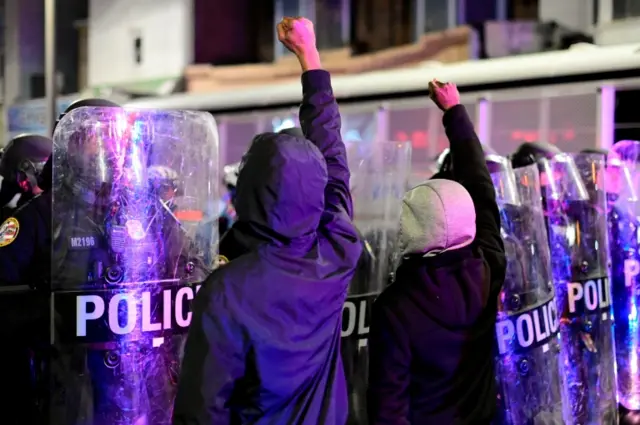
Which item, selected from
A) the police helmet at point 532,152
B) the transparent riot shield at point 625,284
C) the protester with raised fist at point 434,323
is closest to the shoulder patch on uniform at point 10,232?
the protester with raised fist at point 434,323

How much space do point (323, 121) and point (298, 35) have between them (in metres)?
0.34

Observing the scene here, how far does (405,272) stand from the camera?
272 cm

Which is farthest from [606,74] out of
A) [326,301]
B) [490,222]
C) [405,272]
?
[326,301]

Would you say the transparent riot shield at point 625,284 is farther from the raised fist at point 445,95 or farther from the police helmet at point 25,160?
the police helmet at point 25,160

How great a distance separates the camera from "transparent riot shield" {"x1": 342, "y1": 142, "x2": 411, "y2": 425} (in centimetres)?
349

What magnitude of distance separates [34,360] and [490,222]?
1790 mm

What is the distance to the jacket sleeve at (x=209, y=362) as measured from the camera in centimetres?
197

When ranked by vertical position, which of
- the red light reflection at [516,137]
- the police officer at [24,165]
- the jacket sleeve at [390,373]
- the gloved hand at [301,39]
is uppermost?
the gloved hand at [301,39]

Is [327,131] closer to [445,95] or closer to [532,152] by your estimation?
[445,95]

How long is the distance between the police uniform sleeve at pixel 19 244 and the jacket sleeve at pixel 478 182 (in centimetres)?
172

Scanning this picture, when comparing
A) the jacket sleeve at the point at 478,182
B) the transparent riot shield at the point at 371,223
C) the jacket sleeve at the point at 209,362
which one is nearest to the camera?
the jacket sleeve at the point at 209,362

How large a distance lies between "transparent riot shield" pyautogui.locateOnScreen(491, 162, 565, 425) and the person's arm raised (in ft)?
3.55

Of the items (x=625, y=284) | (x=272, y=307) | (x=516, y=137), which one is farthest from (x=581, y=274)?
(x=516, y=137)

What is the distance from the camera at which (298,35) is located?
8.49ft
